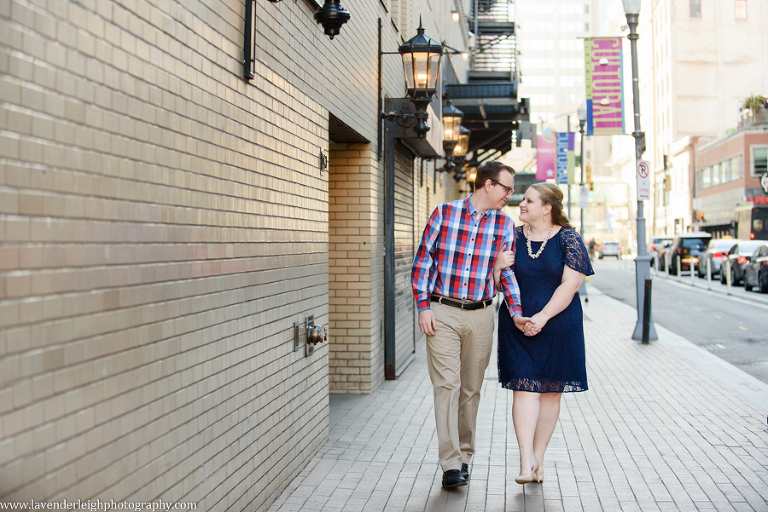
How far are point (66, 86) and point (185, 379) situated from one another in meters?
1.52

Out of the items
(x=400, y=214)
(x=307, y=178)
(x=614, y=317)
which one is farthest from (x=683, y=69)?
(x=307, y=178)

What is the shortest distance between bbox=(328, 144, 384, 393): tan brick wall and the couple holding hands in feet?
10.7

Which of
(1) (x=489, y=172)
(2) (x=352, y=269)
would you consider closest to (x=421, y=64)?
(2) (x=352, y=269)

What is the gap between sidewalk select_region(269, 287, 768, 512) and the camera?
4.86 meters

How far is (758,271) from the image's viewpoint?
2333 centimetres

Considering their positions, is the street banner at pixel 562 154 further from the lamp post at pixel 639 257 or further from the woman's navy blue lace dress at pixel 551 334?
the woman's navy blue lace dress at pixel 551 334

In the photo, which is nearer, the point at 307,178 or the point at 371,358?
the point at 307,178

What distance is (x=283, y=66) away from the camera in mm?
5207

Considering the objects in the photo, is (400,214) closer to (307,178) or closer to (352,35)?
(352,35)

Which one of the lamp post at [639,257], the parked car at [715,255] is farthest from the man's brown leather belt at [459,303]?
the parked car at [715,255]

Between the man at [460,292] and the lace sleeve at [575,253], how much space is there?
1.16 ft

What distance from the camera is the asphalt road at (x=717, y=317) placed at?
1188 centimetres

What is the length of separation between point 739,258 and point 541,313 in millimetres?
24477

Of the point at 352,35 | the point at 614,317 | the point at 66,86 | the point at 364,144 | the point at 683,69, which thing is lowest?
the point at 614,317
